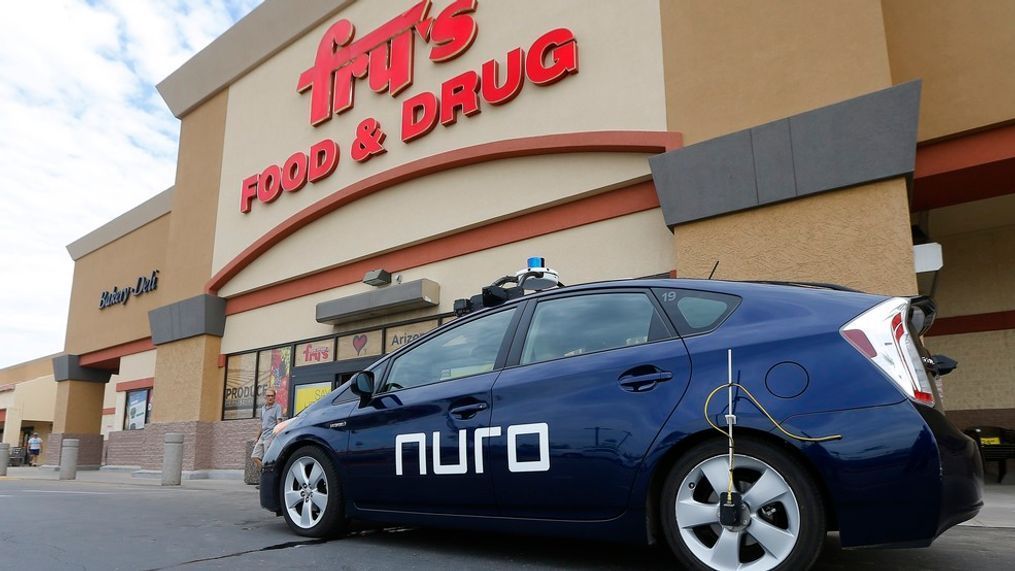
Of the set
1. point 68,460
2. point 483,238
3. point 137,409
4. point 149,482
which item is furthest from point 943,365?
point 137,409

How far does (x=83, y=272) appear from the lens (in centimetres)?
2439

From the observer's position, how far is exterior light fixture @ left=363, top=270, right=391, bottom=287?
41.4 ft

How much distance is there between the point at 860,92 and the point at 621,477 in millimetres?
6126

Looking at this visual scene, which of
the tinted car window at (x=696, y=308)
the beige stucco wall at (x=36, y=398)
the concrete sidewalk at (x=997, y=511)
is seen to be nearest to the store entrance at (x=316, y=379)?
the concrete sidewalk at (x=997, y=511)

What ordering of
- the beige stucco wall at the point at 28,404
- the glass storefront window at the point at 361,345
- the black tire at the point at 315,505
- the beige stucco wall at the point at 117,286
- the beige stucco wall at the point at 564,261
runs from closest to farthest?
1. the black tire at the point at 315,505
2. the beige stucco wall at the point at 564,261
3. the glass storefront window at the point at 361,345
4. the beige stucco wall at the point at 117,286
5. the beige stucco wall at the point at 28,404

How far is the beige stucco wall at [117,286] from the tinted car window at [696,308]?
60.6ft

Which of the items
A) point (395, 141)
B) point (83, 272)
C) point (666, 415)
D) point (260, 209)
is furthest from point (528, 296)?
point (83, 272)

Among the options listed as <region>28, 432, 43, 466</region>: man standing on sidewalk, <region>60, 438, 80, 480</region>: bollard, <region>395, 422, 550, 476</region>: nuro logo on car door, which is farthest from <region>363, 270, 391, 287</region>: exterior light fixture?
<region>28, 432, 43, 466</region>: man standing on sidewalk

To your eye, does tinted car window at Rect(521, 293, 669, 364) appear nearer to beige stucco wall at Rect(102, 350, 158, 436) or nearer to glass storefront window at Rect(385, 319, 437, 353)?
glass storefront window at Rect(385, 319, 437, 353)

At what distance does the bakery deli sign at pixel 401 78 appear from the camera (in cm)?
1095

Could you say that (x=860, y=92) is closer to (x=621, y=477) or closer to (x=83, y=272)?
(x=621, y=477)

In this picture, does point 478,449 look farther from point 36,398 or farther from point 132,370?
point 36,398

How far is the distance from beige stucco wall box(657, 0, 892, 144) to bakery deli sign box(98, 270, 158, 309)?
1719cm

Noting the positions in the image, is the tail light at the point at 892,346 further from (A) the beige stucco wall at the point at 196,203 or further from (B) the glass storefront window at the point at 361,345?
(A) the beige stucco wall at the point at 196,203
